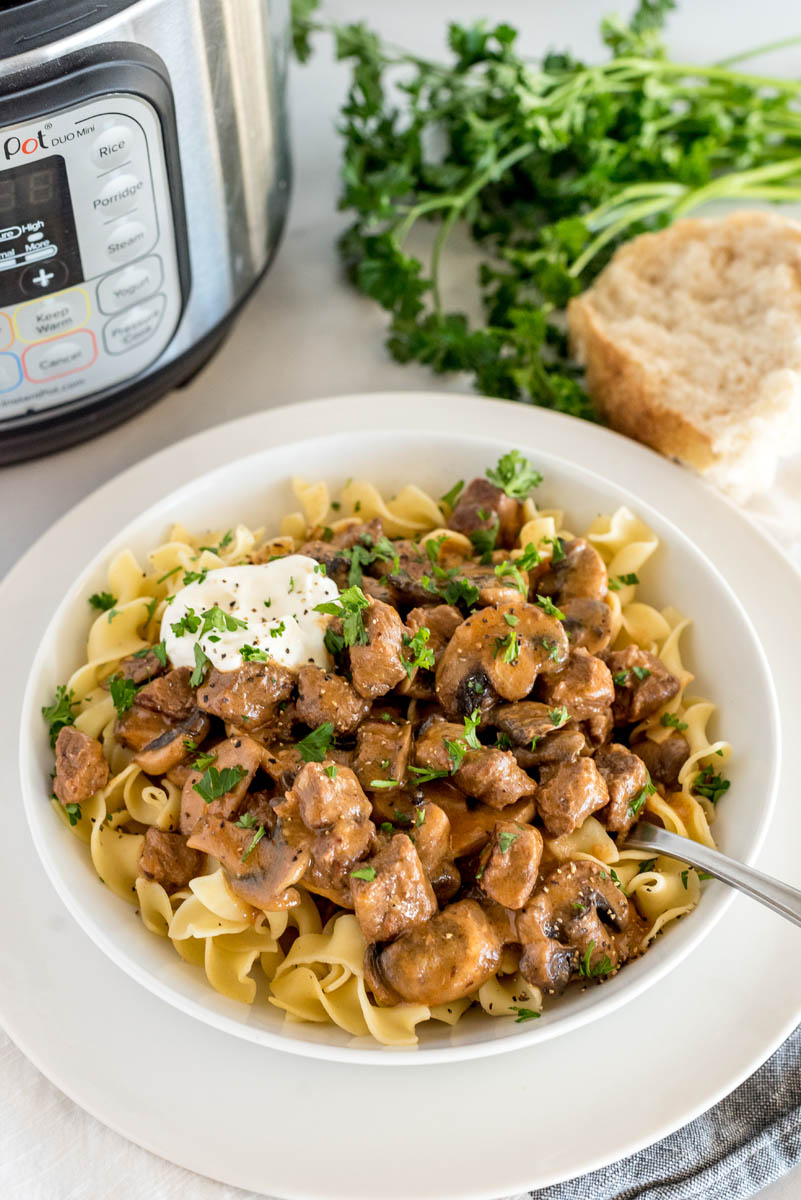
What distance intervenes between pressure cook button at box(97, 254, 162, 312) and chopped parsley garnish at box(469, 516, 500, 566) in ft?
4.07

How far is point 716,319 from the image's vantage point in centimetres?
432

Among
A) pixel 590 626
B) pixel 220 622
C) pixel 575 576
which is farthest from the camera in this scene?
pixel 575 576

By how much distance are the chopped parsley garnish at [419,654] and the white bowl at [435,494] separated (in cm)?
84

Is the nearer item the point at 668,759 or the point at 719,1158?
the point at 719,1158

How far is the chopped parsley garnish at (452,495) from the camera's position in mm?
3668

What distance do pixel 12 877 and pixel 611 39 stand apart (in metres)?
4.08

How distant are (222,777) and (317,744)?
0.83ft

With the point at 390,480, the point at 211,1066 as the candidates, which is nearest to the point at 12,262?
the point at 390,480

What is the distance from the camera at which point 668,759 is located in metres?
3.07

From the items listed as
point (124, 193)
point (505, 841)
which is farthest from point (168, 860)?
point (124, 193)

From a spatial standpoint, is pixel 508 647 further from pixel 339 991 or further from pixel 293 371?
pixel 293 371

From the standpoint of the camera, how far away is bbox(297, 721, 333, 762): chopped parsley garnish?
9.32ft

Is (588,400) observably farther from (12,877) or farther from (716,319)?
(12,877)

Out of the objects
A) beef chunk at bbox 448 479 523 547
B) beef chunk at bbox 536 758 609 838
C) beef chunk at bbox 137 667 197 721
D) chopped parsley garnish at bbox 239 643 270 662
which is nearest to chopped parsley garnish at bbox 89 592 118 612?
beef chunk at bbox 137 667 197 721
